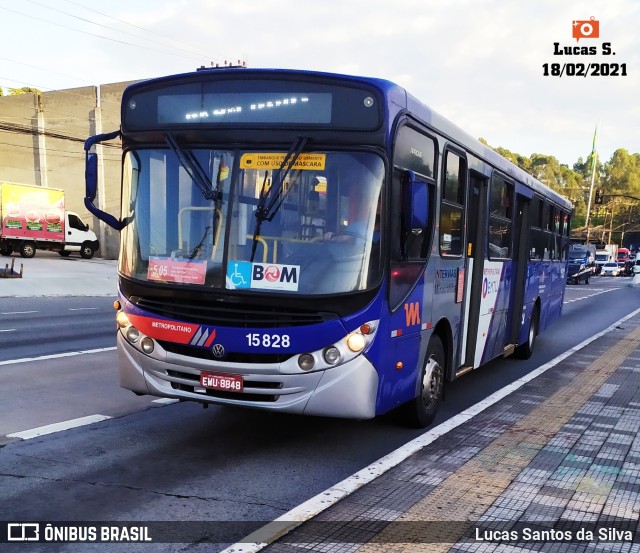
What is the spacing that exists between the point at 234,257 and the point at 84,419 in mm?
2580

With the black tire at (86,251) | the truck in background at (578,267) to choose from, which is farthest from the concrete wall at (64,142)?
the truck in background at (578,267)

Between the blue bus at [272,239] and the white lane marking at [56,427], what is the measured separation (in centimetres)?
88

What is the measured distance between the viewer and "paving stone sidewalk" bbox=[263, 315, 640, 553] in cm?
413

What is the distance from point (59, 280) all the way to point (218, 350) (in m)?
22.4

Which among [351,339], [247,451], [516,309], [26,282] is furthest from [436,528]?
[26,282]

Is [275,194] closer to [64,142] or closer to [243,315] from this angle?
[243,315]

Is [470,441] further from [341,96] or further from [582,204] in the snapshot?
[582,204]

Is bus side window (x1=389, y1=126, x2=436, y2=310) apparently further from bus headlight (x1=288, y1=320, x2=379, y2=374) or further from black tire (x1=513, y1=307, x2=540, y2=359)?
black tire (x1=513, y1=307, x2=540, y2=359)

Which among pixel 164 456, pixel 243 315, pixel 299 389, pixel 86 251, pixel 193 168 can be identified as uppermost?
pixel 193 168

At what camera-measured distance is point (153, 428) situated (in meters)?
6.46

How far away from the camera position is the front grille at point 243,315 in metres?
5.31

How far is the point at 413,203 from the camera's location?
18.3 ft

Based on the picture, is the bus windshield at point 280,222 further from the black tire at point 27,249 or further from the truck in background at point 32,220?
the black tire at point 27,249

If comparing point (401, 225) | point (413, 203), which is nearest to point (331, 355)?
point (401, 225)
